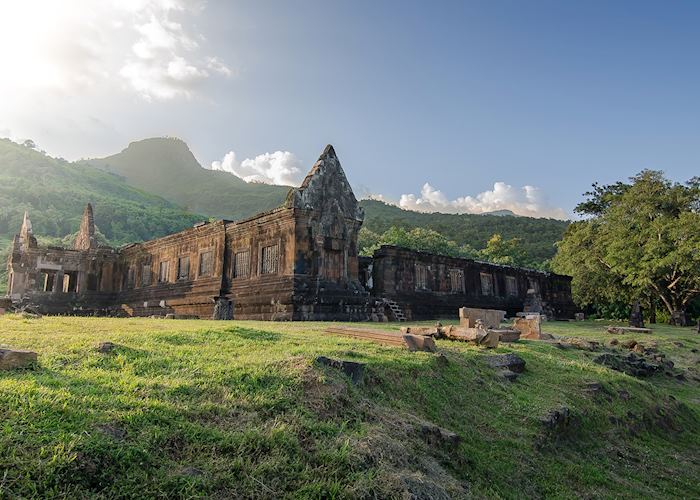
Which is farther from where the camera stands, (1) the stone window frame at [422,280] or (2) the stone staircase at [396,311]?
(1) the stone window frame at [422,280]

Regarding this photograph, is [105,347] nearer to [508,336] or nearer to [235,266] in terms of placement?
[508,336]

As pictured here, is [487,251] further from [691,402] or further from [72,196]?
[72,196]

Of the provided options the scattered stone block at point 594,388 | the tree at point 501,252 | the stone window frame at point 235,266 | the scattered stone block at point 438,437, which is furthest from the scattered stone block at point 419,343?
the tree at point 501,252

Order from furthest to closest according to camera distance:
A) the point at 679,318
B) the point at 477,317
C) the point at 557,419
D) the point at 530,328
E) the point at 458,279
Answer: the point at 458,279
the point at 679,318
the point at 530,328
the point at 477,317
the point at 557,419

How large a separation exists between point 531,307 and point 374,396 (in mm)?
29714

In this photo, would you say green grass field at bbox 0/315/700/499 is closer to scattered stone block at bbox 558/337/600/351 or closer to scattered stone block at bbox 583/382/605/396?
scattered stone block at bbox 583/382/605/396

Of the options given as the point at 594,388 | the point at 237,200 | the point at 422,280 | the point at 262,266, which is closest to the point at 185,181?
the point at 237,200

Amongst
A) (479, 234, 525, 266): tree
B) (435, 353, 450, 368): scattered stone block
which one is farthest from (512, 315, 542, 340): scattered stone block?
(479, 234, 525, 266): tree

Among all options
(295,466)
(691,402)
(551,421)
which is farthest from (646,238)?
(295,466)

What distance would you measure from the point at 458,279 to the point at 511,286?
5794 mm

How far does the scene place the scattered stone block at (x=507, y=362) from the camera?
32.1ft

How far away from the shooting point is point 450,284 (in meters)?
29.9

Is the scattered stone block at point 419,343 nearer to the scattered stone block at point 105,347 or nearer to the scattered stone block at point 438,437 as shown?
the scattered stone block at point 438,437

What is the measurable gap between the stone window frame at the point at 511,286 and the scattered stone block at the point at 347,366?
28.7 metres
